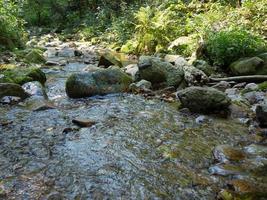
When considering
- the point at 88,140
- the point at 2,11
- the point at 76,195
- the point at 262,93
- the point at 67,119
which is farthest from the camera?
the point at 2,11

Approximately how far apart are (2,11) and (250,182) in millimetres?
12541

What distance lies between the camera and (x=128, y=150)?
5.36 meters

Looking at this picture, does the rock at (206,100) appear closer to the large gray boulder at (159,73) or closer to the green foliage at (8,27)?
the large gray boulder at (159,73)

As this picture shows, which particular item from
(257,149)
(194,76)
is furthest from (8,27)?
(257,149)

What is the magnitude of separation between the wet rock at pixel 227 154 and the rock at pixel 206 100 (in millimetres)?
1738

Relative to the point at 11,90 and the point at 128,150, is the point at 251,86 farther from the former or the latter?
the point at 11,90

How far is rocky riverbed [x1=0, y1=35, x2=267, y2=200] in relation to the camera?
13.8 feet

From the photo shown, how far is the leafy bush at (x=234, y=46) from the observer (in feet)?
35.0

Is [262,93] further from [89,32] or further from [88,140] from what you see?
[89,32]

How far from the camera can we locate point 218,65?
11031 millimetres

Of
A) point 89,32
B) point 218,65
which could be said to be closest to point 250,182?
point 218,65

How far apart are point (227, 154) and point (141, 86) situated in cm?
427

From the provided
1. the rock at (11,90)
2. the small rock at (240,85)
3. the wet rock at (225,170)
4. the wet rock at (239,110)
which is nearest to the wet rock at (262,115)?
the wet rock at (239,110)

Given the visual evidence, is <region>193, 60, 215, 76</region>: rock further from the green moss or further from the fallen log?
the green moss
